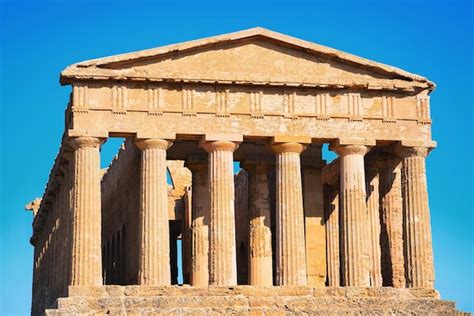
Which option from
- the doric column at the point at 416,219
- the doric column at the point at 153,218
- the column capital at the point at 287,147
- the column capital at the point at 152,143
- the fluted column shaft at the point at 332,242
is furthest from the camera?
the fluted column shaft at the point at 332,242

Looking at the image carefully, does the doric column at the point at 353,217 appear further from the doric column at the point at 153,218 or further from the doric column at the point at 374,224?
the doric column at the point at 153,218

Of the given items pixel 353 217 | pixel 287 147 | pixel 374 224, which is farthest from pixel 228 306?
pixel 374 224

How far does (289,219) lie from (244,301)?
8663 mm

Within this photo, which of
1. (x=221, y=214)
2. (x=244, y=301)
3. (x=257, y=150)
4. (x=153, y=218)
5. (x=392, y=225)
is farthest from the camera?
(x=257, y=150)

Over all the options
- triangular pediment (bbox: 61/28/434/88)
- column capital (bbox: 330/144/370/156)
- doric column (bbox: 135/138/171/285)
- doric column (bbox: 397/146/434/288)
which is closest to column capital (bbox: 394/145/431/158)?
doric column (bbox: 397/146/434/288)

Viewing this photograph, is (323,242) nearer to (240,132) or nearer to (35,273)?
(240,132)

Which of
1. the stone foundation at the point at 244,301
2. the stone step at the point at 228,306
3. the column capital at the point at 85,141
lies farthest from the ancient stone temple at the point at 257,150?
the stone step at the point at 228,306

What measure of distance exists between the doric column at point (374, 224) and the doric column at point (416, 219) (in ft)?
5.65

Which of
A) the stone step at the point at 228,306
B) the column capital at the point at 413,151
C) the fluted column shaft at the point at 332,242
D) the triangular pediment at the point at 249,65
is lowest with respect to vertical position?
the stone step at the point at 228,306

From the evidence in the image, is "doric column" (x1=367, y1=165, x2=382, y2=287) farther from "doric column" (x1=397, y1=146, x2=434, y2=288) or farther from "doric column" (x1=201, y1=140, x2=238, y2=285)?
"doric column" (x1=201, y1=140, x2=238, y2=285)

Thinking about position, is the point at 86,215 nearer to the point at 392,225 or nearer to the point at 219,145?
the point at 219,145

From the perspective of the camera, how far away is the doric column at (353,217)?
168 feet

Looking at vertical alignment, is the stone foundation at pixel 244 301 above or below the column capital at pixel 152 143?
below

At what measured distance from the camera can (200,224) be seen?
5481 centimetres
